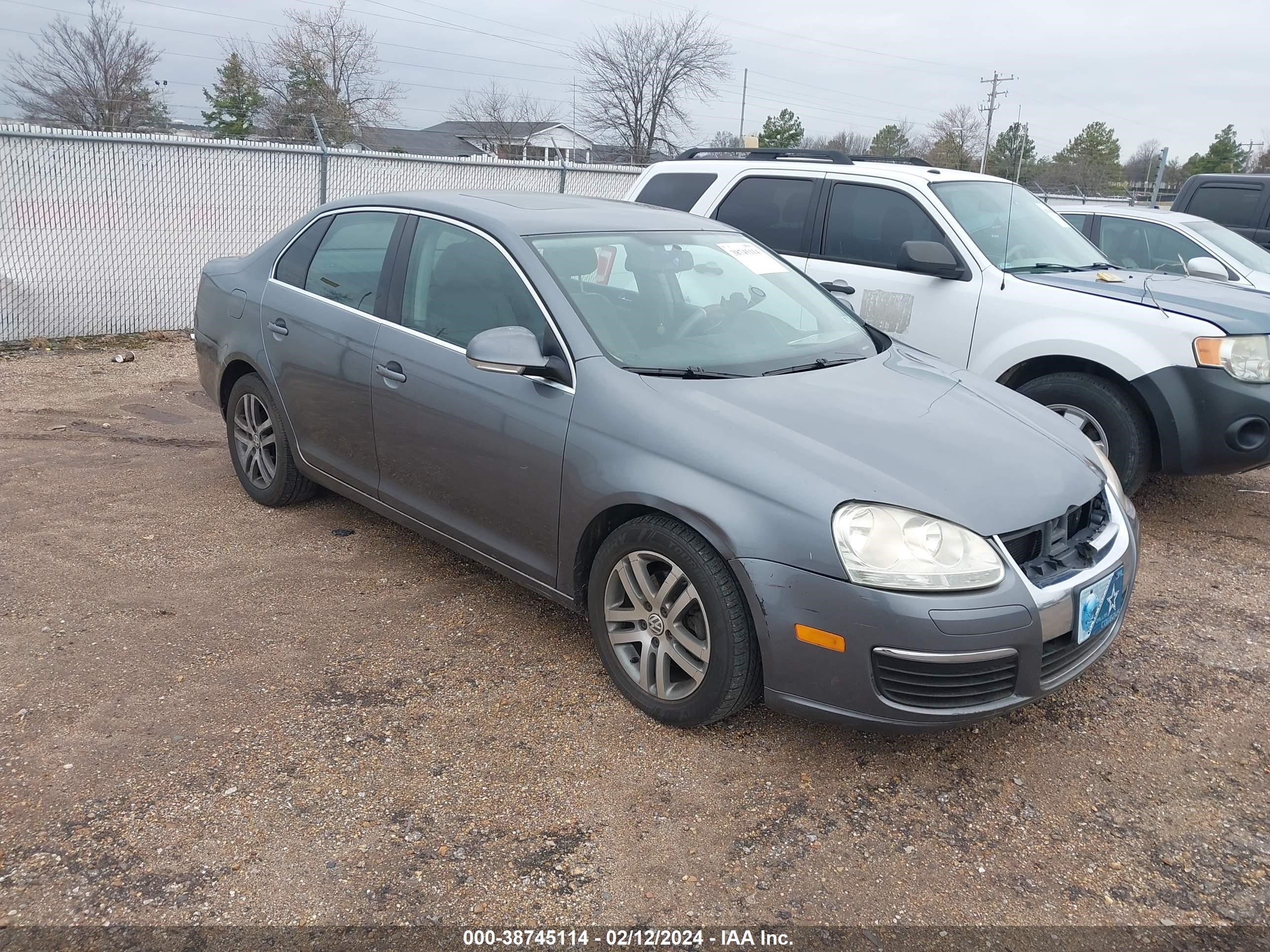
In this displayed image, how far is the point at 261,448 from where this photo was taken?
16.4ft

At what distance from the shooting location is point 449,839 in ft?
8.77

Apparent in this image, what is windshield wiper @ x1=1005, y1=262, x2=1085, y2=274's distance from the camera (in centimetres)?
576

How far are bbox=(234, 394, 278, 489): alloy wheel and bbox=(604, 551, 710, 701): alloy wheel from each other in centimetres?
240

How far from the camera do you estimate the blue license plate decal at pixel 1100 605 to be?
2.95m

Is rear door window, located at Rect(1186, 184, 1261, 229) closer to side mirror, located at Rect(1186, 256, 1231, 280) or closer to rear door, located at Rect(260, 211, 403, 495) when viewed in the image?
side mirror, located at Rect(1186, 256, 1231, 280)

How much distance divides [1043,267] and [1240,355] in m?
1.26

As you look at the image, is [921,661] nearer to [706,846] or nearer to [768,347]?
[706,846]

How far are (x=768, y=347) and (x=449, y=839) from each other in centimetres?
209

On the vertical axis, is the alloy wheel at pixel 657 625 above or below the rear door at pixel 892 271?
below

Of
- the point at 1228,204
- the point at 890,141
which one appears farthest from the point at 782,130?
the point at 1228,204

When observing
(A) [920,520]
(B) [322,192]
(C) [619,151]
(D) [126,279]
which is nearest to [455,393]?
(A) [920,520]

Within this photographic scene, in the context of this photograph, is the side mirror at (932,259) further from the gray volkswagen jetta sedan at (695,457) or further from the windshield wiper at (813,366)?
the windshield wiper at (813,366)

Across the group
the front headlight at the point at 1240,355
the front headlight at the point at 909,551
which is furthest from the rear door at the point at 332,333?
the front headlight at the point at 1240,355

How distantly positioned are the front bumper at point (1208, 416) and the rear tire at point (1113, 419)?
113mm
